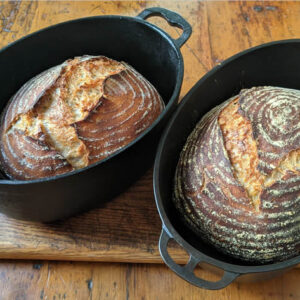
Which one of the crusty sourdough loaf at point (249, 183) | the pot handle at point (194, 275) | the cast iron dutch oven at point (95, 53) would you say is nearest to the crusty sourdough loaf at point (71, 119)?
the cast iron dutch oven at point (95, 53)

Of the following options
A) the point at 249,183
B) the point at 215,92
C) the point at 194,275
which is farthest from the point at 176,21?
the point at 194,275

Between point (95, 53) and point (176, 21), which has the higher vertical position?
point (176, 21)

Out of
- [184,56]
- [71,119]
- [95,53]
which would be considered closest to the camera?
[71,119]

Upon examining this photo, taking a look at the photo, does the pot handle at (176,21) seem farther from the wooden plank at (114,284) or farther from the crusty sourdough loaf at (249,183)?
the wooden plank at (114,284)

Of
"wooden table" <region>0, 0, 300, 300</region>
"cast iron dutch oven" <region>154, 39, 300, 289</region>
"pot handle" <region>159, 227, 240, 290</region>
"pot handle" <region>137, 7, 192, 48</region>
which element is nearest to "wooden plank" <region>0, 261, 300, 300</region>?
"wooden table" <region>0, 0, 300, 300</region>

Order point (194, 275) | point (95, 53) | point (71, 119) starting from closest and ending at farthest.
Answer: point (194, 275), point (71, 119), point (95, 53)

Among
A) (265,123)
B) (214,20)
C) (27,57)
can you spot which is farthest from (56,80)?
(214,20)

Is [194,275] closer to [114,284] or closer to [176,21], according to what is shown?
[114,284]
